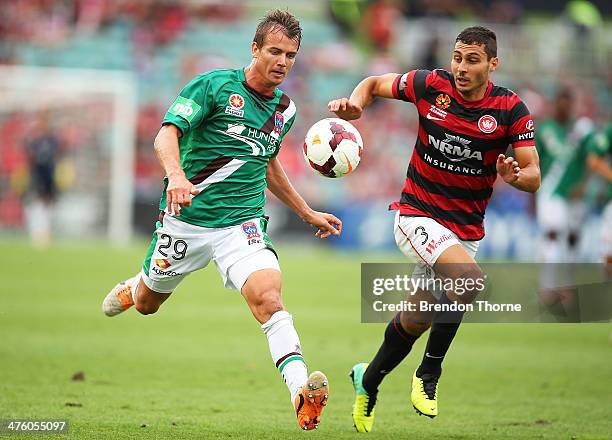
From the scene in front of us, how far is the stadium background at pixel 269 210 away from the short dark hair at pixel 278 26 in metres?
2.63

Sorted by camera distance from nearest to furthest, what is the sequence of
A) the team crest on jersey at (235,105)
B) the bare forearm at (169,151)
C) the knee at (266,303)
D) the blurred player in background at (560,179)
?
the bare forearm at (169,151) < the knee at (266,303) < the team crest on jersey at (235,105) < the blurred player in background at (560,179)

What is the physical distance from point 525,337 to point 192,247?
6981 millimetres

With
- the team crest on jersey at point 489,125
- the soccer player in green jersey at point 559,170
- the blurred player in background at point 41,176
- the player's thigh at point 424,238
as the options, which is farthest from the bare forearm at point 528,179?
the blurred player in background at point 41,176

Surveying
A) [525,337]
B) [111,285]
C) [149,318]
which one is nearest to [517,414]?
[525,337]

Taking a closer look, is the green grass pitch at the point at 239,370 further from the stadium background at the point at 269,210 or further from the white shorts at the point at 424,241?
the white shorts at the point at 424,241

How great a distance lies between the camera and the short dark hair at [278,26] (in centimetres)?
627

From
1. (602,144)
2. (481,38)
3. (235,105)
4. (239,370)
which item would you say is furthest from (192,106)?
(602,144)

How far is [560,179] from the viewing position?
44.5 feet

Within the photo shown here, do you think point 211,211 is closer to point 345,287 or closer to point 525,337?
point 525,337

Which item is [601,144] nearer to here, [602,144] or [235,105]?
[602,144]

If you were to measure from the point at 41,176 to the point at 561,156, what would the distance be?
14299 mm

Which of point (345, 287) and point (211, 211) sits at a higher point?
point (211, 211)

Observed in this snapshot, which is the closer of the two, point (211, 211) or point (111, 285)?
point (211, 211)

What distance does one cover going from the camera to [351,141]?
22.2 feet
